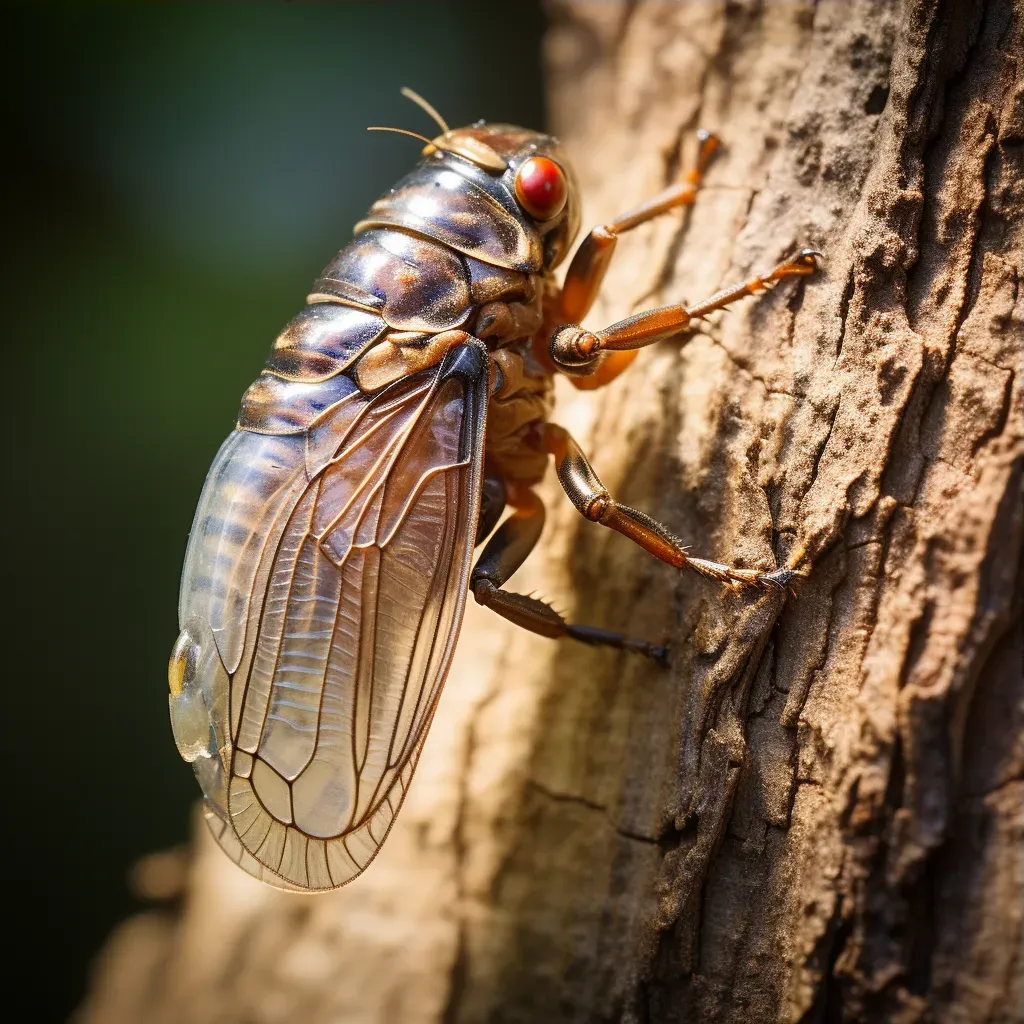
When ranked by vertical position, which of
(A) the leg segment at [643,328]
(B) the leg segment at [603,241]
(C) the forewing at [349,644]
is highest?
(B) the leg segment at [603,241]

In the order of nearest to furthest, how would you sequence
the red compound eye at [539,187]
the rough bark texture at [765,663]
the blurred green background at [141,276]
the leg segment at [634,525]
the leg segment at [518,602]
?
the rough bark texture at [765,663] < the leg segment at [634,525] < the leg segment at [518,602] < the red compound eye at [539,187] < the blurred green background at [141,276]

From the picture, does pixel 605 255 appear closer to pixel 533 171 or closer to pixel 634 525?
pixel 533 171

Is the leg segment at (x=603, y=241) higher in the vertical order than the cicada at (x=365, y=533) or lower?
higher

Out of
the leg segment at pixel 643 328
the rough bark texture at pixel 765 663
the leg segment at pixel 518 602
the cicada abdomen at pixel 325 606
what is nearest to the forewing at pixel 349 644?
the cicada abdomen at pixel 325 606

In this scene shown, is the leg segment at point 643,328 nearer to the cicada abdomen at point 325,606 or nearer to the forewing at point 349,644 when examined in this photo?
the cicada abdomen at point 325,606

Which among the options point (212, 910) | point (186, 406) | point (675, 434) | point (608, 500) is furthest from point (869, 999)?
point (186, 406)

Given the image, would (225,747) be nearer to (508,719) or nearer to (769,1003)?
(508,719)

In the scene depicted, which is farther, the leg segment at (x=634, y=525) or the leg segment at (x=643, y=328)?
the leg segment at (x=643, y=328)
